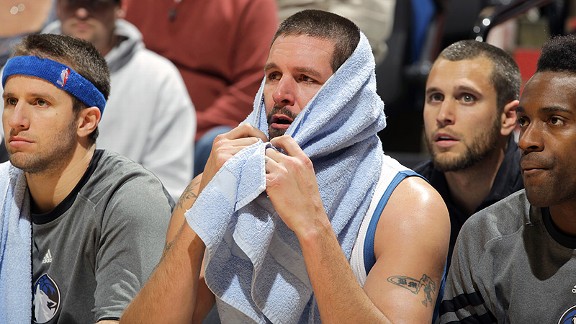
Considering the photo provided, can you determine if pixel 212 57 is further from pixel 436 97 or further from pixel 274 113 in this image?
pixel 274 113

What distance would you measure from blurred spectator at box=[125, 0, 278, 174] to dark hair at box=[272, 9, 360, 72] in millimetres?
1919

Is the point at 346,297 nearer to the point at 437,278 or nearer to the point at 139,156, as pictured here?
the point at 437,278

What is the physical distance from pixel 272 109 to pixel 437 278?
0.63 m

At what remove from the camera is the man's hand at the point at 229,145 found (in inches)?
94.0

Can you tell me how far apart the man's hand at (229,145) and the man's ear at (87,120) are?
0.64 meters

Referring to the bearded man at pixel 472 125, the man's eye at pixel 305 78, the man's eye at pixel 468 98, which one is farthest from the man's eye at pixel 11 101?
the man's eye at pixel 468 98

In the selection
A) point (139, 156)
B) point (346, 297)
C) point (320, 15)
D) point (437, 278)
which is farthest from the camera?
point (139, 156)

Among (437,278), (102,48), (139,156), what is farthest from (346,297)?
(102,48)

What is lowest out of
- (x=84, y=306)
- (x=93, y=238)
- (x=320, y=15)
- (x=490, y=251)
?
(x=84, y=306)

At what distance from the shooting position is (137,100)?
425cm

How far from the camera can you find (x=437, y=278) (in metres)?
2.39

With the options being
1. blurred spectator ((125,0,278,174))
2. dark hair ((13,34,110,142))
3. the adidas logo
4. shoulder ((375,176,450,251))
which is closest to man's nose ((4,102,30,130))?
dark hair ((13,34,110,142))

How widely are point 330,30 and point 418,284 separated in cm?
74

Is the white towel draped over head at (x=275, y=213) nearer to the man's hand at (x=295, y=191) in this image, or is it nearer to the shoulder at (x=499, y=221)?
the man's hand at (x=295, y=191)
